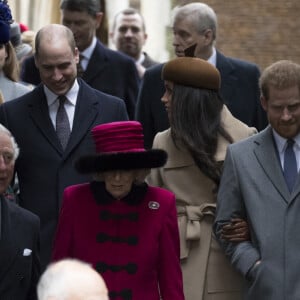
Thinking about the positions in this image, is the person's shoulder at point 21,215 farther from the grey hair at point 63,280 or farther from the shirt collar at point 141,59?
the shirt collar at point 141,59

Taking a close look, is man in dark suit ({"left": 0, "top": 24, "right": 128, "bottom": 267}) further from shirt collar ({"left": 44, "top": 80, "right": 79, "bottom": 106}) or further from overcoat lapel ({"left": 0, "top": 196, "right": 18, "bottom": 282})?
overcoat lapel ({"left": 0, "top": 196, "right": 18, "bottom": 282})

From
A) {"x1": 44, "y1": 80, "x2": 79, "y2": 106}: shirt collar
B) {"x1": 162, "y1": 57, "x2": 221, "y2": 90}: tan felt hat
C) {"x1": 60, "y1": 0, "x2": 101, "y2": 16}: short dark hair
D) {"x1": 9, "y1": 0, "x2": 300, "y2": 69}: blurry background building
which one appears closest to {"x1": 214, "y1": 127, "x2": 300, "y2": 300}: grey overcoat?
{"x1": 162, "y1": 57, "x2": 221, "y2": 90}: tan felt hat

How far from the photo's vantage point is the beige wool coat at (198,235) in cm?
873

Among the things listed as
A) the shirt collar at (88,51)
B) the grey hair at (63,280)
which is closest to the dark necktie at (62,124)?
the shirt collar at (88,51)

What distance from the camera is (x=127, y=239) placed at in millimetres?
8062

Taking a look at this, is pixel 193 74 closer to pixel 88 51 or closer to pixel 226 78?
pixel 226 78

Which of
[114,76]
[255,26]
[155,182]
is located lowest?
[255,26]

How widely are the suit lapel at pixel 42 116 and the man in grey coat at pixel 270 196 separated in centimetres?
116

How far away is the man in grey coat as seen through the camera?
822 centimetres

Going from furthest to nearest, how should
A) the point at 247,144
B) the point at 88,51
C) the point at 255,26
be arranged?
the point at 255,26
the point at 88,51
the point at 247,144

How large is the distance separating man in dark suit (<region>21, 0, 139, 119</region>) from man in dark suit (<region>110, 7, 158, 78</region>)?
3.18 m

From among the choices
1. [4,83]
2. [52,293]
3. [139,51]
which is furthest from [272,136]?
[139,51]

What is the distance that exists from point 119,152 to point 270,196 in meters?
0.92

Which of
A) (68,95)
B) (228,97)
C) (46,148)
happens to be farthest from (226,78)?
(46,148)
